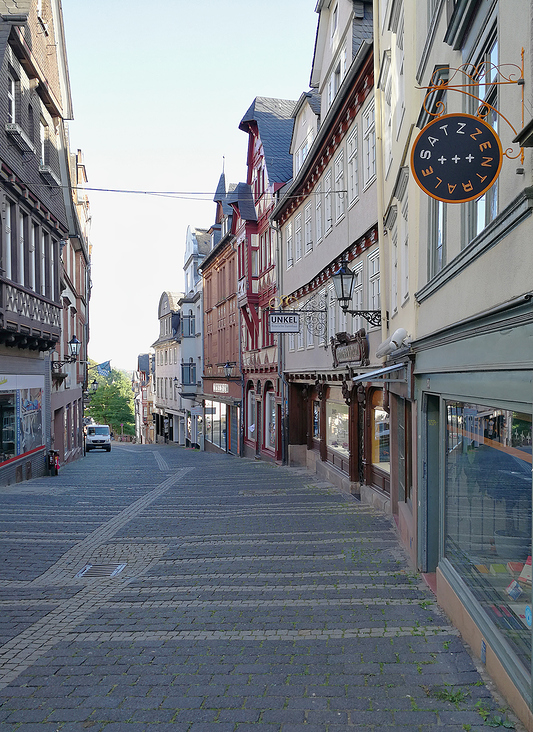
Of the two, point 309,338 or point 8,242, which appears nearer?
point 8,242

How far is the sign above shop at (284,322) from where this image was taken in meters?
18.5

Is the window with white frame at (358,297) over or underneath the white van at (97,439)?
over

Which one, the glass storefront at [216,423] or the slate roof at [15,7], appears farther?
the glass storefront at [216,423]

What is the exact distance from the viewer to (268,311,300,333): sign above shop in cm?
1845

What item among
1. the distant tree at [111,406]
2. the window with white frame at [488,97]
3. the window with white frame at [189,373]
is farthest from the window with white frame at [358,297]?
the distant tree at [111,406]

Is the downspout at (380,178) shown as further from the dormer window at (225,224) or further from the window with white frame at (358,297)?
the dormer window at (225,224)

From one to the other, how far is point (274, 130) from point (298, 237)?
26.4 feet

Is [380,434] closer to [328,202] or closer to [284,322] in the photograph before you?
[284,322]

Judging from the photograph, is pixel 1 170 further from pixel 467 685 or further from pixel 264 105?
pixel 264 105

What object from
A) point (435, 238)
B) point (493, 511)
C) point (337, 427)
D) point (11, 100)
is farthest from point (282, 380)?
point (493, 511)

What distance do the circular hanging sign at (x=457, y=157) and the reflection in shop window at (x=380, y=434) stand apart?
8.45m

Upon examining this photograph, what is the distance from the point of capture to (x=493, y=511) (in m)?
5.39

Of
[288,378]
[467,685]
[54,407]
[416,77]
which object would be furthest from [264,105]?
[467,685]

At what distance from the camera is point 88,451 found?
45.1m
